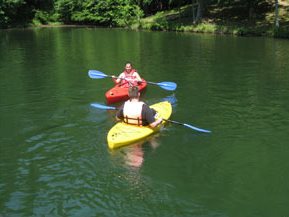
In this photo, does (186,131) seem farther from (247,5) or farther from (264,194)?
(247,5)

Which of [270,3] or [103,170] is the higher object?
[270,3]

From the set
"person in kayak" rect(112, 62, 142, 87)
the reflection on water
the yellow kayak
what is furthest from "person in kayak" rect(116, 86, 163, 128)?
"person in kayak" rect(112, 62, 142, 87)

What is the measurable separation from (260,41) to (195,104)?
19.1m

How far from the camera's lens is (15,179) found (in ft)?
29.6

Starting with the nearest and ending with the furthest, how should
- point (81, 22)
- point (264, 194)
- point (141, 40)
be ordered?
1. point (264, 194)
2. point (141, 40)
3. point (81, 22)

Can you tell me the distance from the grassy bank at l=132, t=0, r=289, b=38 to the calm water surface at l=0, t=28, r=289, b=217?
16.3 m

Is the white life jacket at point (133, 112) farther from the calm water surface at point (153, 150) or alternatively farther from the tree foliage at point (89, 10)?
the tree foliage at point (89, 10)

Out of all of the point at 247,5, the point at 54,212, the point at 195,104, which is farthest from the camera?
the point at 247,5

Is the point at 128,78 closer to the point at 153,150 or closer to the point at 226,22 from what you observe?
the point at 153,150

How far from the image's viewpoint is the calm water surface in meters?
8.08

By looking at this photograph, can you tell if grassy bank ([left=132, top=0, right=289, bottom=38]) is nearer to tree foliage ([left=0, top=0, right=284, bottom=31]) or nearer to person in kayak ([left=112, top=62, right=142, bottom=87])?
tree foliage ([left=0, top=0, right=284, bottom=31])

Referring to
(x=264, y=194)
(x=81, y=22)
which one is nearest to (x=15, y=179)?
(x=264, y=194)

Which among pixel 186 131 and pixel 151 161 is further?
pixel 186 131

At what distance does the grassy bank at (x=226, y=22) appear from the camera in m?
36.3
